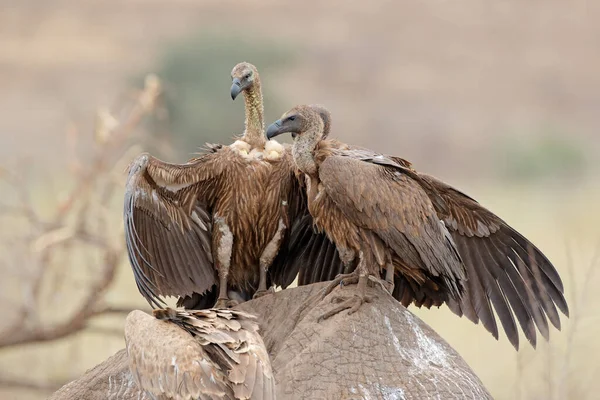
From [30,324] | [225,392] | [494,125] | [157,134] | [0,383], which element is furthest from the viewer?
[494,125]

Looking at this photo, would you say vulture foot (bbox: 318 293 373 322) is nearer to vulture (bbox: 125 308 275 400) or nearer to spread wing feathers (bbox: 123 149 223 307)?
vulture (bbox: 125 308 275 400)

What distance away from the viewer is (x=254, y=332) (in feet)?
18.7

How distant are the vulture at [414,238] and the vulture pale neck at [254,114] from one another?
816 millimetres

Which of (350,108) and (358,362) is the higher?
(358,362)

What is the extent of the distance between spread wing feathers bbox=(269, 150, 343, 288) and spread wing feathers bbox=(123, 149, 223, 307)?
0.48 metres

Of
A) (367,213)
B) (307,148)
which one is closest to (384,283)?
(367,213)

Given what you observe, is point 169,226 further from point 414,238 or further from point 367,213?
point 414,238

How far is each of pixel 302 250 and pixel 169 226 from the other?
0.90m

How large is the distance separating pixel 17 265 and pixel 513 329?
603cm

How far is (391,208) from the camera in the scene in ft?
20.9

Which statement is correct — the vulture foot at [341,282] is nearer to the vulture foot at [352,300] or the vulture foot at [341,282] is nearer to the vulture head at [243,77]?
the vulture foot at [352,300]

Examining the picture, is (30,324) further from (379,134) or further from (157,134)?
(379,134)

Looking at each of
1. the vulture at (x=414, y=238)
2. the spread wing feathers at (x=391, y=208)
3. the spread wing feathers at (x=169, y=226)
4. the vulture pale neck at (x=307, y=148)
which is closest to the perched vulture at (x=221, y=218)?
the spread wing feathers at (x=169, y=226)

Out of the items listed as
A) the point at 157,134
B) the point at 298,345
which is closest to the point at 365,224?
the point at 298,345
